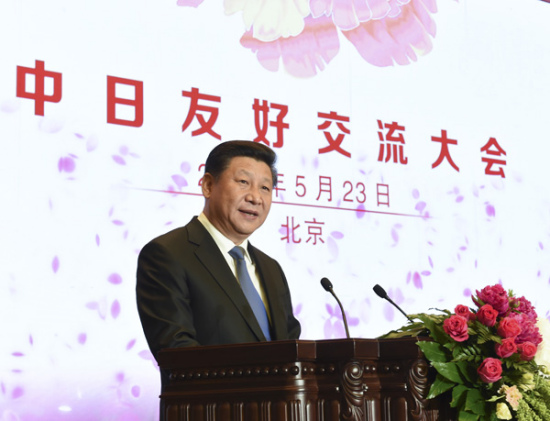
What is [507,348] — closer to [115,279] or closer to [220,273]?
[220,273]

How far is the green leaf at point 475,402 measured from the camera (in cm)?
203

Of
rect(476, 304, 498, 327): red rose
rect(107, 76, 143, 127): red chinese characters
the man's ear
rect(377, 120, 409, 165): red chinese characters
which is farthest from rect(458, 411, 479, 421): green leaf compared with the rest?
rect(377, 120, 409, 165): red chinese characters

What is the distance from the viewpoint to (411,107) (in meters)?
4.74

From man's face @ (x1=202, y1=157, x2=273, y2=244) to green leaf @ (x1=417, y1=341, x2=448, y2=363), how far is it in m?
0.83

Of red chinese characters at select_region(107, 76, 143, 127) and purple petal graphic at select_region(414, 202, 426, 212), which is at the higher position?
red chinese characters at select_region(107, 76, 143, 127)

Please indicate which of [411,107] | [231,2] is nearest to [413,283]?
[411,107]

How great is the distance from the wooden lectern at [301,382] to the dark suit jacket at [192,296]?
0.32 meters

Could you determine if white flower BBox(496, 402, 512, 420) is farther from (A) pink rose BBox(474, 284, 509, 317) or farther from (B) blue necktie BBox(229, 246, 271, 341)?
(B) blue necktie BBox(229, 246, 271, 341)

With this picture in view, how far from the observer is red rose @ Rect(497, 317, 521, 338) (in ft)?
6.88

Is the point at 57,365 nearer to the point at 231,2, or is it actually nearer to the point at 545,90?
the point at 231,2

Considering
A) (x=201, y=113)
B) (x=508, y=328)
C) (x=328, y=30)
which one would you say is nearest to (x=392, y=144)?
(x=328, y=30)

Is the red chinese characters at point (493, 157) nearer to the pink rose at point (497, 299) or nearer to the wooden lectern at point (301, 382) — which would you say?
the pink rose at point (497, 299)

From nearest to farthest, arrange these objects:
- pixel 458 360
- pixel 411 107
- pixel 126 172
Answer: pixel 458 360, pixel 126 172, pixel 411 107

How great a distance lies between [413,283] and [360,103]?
943 millimetres
